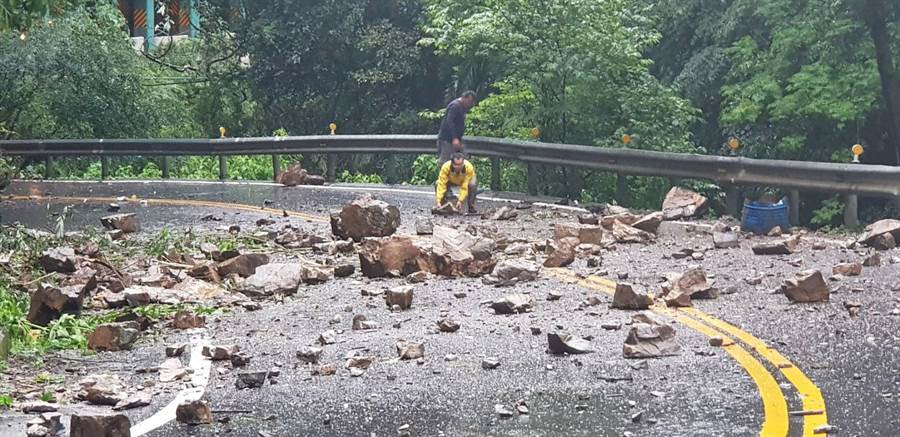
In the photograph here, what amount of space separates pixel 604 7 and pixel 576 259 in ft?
38.3

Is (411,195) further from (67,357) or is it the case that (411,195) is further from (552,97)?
(67,357)

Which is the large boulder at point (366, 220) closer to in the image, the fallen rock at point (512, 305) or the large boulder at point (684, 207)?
the large boulder at point (684, 207)

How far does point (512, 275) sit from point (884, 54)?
51.9 ft

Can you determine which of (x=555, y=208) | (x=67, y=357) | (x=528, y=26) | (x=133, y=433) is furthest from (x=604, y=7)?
(x=133, y=433)

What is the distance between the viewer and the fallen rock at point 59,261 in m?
12.5

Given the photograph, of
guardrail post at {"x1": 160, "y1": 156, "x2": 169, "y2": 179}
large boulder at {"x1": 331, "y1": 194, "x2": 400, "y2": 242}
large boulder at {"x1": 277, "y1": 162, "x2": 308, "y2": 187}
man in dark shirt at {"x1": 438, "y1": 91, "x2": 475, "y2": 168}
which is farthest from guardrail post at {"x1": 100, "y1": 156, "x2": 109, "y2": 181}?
large boulder at {"x1": 331, "y1": 194, "x2": 400, "y2": 242}

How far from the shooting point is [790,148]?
88.2 ft

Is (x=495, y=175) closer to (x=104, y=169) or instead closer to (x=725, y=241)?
(x=725, y=241)

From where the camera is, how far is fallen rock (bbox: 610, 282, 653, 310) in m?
10.2

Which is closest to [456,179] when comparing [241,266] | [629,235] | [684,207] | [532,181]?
[532,181]

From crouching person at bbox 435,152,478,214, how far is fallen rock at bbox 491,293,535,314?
25.6ft

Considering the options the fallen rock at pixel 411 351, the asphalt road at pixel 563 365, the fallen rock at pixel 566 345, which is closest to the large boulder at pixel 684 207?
the asphalt road at pixel 563 365

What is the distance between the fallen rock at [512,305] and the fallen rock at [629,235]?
160 inches

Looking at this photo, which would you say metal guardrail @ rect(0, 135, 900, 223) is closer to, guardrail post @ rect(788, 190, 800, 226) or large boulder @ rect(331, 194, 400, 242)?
guardrail post @ rect(788, 190, 800, 226)
